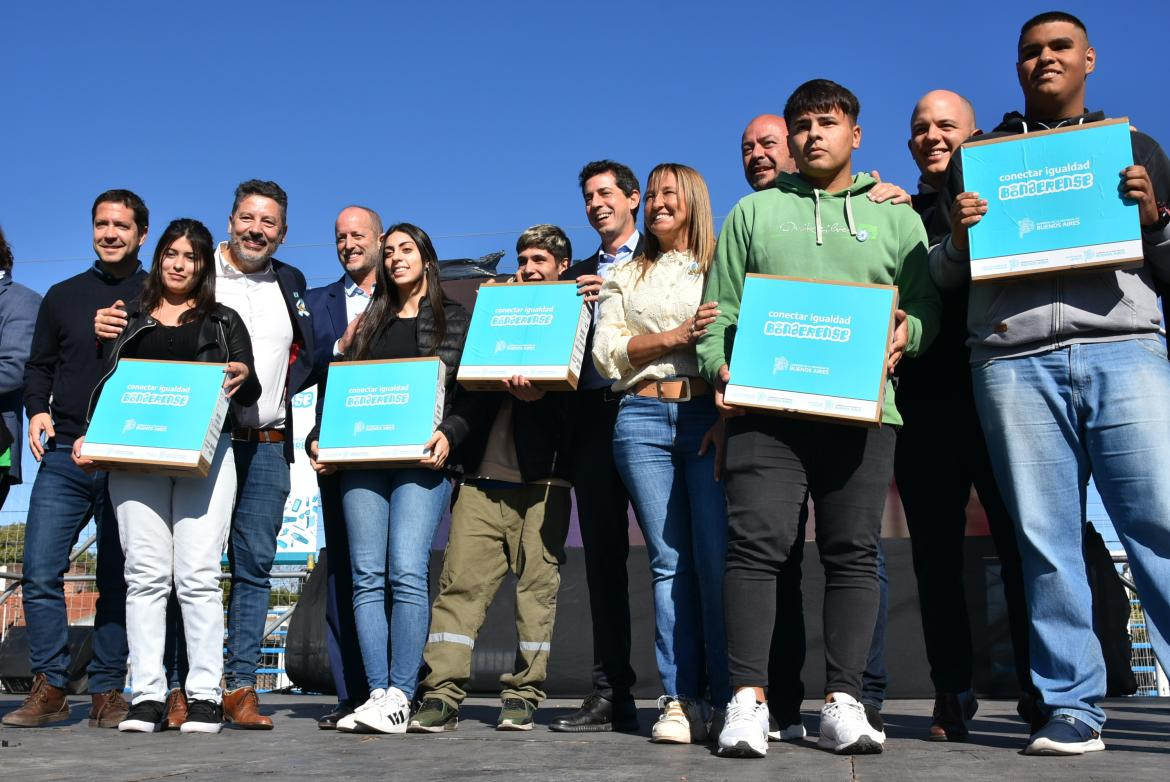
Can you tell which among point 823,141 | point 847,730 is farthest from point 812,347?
point 847,730

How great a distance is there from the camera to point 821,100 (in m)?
2.99

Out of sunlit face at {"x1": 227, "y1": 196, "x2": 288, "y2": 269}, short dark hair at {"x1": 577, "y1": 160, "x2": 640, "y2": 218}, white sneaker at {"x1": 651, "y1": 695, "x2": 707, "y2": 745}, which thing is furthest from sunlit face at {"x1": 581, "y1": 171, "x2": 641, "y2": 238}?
white sneaker at {"x1": 651, "y1": 695, "x2": 707, "y2": 745}

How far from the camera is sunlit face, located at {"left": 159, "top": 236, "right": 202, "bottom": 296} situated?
3764 millimetres

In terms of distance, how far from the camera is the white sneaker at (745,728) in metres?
2.60

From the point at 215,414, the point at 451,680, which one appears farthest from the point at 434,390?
the point at 451,680

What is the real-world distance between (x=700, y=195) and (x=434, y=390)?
3.37 ft

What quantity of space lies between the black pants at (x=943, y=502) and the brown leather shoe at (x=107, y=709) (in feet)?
8.47

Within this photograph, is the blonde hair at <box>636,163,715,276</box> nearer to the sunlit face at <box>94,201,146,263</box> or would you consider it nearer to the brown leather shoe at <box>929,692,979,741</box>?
the brown leather shoe at <box>929,692,979,741</box>

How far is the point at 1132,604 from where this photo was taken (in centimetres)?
591

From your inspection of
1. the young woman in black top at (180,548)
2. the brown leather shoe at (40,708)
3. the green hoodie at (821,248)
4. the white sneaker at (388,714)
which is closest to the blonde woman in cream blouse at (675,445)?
the green hoodie at (821,248)

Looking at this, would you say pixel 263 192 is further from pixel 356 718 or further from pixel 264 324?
pixel 356 718

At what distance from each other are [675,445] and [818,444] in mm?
491

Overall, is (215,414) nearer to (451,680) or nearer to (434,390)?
(434,390)

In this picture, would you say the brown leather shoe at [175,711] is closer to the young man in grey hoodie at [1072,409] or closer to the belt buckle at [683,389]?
the belt buckle at [683,389]
